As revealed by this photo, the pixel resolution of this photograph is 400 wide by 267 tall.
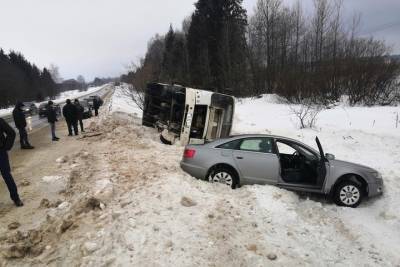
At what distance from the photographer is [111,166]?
28.2 ft

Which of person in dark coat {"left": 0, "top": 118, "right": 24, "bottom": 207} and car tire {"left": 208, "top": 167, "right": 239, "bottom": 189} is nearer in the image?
person in dark coat {"left": 0, "top": 118, "right": 24, "bottom": 207}

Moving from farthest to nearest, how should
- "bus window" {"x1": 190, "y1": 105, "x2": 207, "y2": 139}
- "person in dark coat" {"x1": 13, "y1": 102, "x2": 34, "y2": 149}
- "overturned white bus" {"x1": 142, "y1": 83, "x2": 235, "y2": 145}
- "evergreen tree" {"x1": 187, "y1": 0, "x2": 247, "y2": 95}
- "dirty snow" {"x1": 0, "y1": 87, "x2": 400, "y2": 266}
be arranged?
1. "evergreen tree" {"x1": 187, "y1": 0, "x2": 247, "y2": 95}
2. "bus window" {"x1": 190, "y1": 105, "x2": 207, "y2": 139}
3. "overturned white bus" {"x1": 142, "y1": 83, "x2": 235, "y2": 145}
4. "person in dark coat" {"x1": 13, "y1": 102, "x2": 34, "y2": 149}
5. "dirty snow" {"x1": 0, "y1": 87, "x2": 400, "y2": 266}

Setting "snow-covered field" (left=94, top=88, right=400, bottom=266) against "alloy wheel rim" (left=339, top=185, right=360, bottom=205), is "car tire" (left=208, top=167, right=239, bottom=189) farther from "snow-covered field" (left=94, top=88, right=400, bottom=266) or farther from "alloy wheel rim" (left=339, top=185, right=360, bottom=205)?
"alloy wheel rim" (left=339, top=185, right=360, bottom=205)

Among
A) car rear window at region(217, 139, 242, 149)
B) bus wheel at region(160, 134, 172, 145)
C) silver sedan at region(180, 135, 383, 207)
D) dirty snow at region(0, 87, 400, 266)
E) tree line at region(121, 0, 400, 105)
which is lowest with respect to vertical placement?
dirty snow at region(0, 87, 400, 266)

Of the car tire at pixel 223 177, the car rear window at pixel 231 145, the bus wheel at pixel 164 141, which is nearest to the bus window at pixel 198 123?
the bus wheel at pixel 164 141

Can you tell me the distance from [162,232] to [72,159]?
612cm

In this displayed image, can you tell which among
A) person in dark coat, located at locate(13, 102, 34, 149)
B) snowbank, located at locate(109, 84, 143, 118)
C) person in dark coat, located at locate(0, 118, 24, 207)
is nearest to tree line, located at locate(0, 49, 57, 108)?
snowbank, located at locate(109, 84, 143, 118)

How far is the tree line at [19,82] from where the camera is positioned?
161 ft

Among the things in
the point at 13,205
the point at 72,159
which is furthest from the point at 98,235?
the point at 72,159

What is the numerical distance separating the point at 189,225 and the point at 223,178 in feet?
7.48

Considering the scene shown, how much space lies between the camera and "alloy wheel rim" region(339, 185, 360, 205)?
274 inches

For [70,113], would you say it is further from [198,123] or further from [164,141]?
[198,123]

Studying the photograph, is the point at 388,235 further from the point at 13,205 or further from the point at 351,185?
the point at 13,205

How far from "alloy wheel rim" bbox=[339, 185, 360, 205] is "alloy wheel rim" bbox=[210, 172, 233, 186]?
7.84 ft
